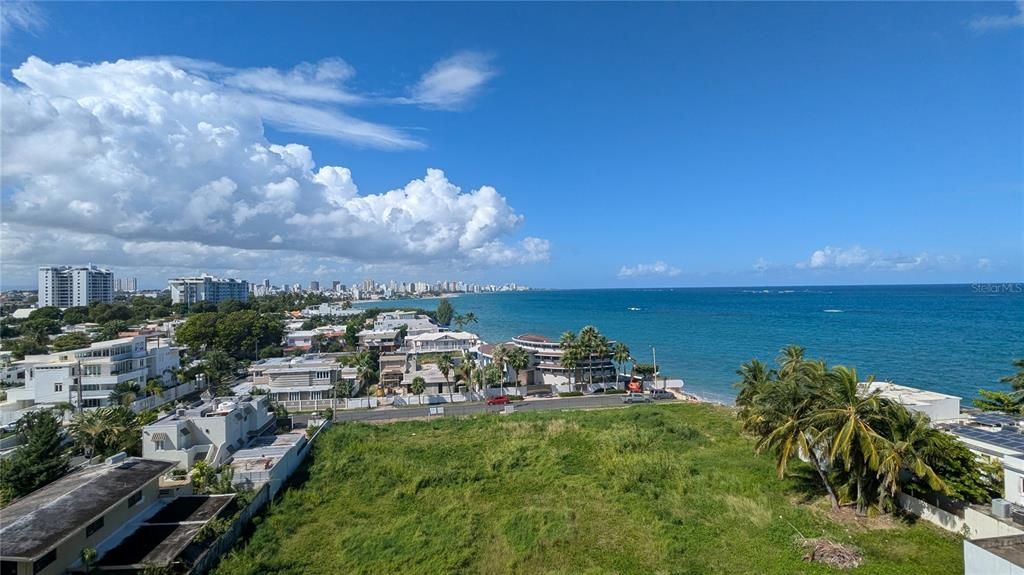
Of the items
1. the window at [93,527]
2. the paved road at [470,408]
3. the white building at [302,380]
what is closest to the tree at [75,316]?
the white building at [302,380]

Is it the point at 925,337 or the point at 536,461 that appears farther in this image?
the point at 925,337

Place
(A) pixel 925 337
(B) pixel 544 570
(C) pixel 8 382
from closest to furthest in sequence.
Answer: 1. (B) pixel 544 570
2. (C) pixel 8 382
3. (A) pixel 925 337

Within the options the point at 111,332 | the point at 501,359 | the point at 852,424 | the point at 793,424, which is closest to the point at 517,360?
the point at 501,359

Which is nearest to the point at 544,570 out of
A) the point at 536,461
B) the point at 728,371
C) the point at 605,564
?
the point at 605,564

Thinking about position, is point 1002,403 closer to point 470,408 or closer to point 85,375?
point 470,408

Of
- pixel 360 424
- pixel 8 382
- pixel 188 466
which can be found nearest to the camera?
pixel 188 466

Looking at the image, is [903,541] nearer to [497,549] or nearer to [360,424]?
[497,549]
